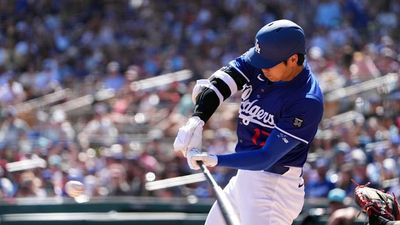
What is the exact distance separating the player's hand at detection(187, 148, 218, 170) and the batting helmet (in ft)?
1.77

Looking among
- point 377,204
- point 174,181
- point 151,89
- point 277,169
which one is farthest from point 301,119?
point 151,89

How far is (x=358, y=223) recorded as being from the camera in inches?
339

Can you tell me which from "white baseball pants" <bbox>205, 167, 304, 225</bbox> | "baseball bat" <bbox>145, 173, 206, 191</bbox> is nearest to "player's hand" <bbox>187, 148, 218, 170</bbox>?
"white baseball pants" <bbox>205, 167, 304, 225</bbox>

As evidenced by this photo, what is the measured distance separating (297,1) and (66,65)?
422 cm

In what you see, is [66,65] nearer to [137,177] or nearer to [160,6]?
[160,6]

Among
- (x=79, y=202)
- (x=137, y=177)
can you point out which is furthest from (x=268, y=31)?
(x=137, y=177)

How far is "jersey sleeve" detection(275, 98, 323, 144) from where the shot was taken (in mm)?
5102

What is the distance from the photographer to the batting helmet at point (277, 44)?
16.6 feet

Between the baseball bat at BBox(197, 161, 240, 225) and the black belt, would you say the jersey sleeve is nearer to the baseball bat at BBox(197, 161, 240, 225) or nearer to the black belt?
the black belt

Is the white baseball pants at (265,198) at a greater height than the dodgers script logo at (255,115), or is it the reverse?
the dodgers script logo at (255,115)

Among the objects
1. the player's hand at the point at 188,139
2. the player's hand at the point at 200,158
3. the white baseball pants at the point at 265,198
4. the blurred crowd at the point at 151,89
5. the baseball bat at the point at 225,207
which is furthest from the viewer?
the blurred crowd at the point at 151,89

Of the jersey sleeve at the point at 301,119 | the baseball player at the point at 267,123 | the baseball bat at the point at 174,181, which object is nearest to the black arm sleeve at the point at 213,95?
the baseball player at the point at 267,123

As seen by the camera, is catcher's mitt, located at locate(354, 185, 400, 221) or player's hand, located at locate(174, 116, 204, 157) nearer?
catcher's mitt, located at locate(354, 185, 400, 221)

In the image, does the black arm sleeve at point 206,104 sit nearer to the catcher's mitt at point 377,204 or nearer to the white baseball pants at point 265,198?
the white baseball pants at point 265,198
